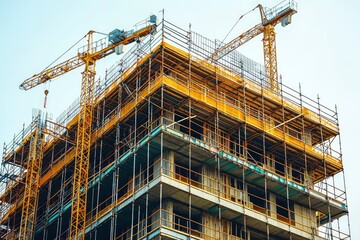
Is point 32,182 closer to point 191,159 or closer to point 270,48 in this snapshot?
point 191,159

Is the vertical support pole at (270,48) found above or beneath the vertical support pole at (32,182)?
above

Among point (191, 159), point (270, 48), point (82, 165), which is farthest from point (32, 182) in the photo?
point (270, 48)

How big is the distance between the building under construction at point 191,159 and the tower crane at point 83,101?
0.34 m

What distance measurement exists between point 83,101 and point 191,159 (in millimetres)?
16882

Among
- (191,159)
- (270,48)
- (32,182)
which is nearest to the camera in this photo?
(191,159)

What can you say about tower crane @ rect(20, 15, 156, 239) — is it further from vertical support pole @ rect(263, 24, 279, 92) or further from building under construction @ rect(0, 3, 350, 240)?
vertical support pole @ rect(263, 24, 279, 92)

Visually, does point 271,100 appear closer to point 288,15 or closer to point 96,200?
point 96,200

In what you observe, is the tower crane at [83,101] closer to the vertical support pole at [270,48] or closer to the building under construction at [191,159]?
the building under construction at [191,159]

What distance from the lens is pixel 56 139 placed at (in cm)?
8400

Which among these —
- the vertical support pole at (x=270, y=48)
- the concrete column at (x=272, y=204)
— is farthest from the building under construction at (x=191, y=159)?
the vertical support pole at (x=270, y=48)

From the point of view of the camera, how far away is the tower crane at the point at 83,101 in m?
75.6

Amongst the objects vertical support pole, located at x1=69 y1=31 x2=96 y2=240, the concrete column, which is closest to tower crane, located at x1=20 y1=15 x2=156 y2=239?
vertical support pole, located at x1=69 y1=31 x2=96 y2=240

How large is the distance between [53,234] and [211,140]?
21.0 metres

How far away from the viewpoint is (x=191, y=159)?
69.4 metres
